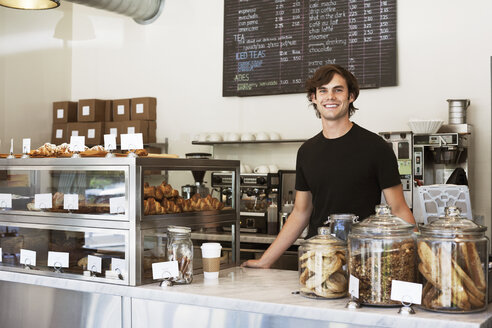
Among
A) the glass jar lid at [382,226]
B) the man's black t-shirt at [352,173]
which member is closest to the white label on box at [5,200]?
the man's black t-shirt at [352,173]

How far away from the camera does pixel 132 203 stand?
7.16 feet

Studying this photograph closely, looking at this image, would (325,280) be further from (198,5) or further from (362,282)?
(198,5)

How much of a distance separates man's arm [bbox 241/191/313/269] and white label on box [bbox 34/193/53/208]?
0.85 m

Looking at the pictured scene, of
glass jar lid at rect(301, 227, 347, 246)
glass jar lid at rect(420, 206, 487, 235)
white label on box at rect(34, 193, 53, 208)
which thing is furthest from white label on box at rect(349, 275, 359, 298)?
white label on box at rect(34, 193, 53, 208)

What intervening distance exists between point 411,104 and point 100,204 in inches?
120

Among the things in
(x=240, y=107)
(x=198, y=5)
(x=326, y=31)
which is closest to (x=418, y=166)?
(x=326, y=31)

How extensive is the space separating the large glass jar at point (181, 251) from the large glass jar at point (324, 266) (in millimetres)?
488

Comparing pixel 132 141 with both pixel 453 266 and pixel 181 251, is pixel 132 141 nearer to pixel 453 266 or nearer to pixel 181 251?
pixel 181 251

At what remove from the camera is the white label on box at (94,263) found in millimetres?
2309

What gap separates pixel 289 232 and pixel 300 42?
2.76 meters

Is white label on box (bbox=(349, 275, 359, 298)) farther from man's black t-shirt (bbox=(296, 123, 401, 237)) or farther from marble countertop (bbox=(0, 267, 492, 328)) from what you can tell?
man's black t-shirt (bbox=(296, 123, 401, 237))

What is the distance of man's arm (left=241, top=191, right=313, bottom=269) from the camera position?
262 centimetres

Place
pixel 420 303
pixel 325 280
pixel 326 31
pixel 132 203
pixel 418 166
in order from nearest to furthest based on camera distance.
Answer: pixel 420 303 → pixel 325 280 → pixel 132 203 → pixel 418 166 → pixel 326 31

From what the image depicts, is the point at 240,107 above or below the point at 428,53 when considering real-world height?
below
